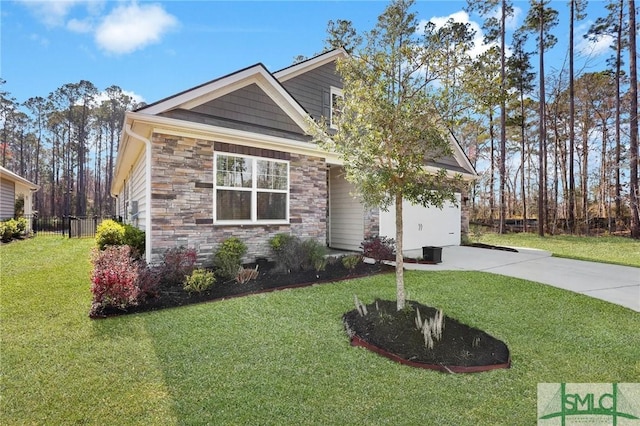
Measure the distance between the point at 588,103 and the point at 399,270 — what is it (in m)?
24.2

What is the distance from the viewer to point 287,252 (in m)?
8.10

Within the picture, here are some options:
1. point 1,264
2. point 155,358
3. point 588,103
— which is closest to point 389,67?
point 155,358

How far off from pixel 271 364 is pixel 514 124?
939 inches

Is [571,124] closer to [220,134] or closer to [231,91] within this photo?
[231,91]

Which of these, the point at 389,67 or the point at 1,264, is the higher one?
the point at 389,67

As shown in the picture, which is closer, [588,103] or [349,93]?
[349,93]

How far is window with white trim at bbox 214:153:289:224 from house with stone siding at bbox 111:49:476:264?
0.08ft

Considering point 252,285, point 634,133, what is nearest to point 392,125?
point 252,285

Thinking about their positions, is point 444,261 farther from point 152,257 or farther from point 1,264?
point 1,264

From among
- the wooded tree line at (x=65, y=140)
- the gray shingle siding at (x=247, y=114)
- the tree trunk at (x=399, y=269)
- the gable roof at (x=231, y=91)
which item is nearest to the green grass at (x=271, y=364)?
the tree trunk at (x=399, y=269)

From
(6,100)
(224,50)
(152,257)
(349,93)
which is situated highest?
(6,100)

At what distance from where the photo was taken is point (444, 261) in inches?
388

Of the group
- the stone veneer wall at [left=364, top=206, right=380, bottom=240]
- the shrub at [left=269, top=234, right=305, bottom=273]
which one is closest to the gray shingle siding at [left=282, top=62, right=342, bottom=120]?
the stone veneer wall at [left=364, top=206, right=380, bottom=240]

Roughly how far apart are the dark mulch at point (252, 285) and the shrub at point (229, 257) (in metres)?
0.26
